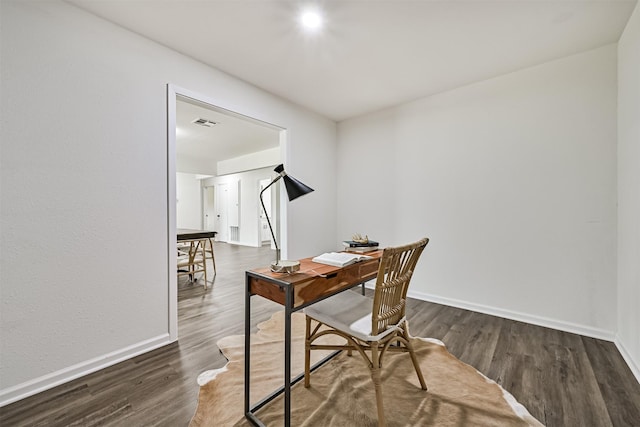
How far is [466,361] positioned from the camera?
194cm

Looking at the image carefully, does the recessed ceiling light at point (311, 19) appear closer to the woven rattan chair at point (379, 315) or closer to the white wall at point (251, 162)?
the woven rattan chair at point (379, 315)

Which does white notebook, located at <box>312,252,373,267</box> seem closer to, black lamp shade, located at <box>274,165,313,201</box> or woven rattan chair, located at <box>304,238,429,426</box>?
woven rattan chair, located at <box>304,238,429,426</box>

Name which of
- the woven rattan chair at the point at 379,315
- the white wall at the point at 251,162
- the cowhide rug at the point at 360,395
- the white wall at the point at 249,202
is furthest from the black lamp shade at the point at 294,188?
the white wall at the point at 249,202

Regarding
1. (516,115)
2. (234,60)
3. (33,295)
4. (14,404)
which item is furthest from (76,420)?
(516,115)

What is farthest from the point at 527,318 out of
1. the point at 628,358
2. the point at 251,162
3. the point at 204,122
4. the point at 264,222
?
the point at 251,162

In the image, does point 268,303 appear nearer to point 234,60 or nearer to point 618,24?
point 234,60

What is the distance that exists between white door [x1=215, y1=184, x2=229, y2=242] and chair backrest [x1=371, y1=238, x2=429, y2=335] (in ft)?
27.0

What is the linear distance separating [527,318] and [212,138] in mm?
5973

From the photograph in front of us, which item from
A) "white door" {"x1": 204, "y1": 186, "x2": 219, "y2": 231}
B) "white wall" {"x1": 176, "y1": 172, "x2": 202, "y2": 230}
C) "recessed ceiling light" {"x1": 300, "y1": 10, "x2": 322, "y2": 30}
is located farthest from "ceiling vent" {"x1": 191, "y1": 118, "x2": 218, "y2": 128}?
"white door" {"x1": 204, "y1": 186, "x2": 219, "y2": 231}

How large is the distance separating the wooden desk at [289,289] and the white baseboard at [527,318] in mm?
1995

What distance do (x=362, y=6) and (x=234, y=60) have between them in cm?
127

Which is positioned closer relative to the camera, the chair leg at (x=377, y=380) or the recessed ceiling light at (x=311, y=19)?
the chair leg at (x=377, y=380)

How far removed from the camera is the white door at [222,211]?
8898mm

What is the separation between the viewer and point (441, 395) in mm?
1577
